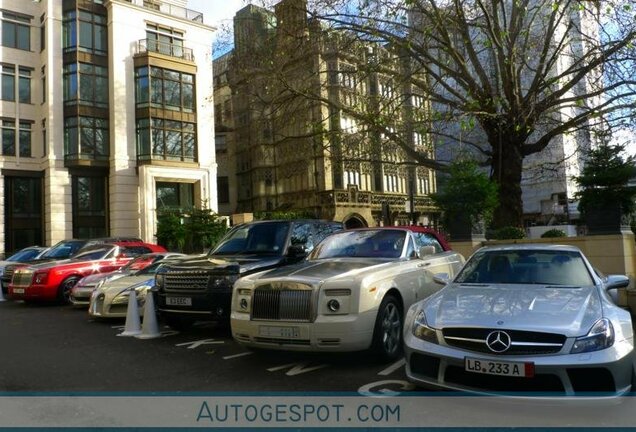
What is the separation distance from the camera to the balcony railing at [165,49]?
113 feet

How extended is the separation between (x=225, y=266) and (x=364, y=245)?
7.00 feet

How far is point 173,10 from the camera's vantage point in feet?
121

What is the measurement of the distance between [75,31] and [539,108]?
2924 centimetres

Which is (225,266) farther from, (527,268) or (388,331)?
(527,268)

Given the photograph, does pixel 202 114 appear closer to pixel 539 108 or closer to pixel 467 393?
pixel 539 108

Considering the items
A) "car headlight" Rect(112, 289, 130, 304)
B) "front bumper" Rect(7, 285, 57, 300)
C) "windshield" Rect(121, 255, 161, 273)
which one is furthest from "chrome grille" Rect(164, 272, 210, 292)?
"front bumper" Rect(7, 285, 57, 300)

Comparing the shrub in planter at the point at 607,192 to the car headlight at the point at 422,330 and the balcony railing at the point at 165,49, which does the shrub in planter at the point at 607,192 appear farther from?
the balcony railing at the point at 165,49

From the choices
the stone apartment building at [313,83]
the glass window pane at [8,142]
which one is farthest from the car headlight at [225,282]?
the glass window pane at [8,142]

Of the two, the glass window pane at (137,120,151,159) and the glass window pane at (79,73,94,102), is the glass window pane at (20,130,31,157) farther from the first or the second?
the glass window pane at (137,120,151,159)

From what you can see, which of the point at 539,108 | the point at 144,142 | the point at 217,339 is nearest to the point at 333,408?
the point at 217,339

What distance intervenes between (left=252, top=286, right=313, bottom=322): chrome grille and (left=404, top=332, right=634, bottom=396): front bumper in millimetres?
1764

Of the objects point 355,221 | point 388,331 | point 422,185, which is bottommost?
point 388,331

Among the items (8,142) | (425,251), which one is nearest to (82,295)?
(425,251)

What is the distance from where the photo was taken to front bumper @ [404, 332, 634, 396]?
13.3ft
